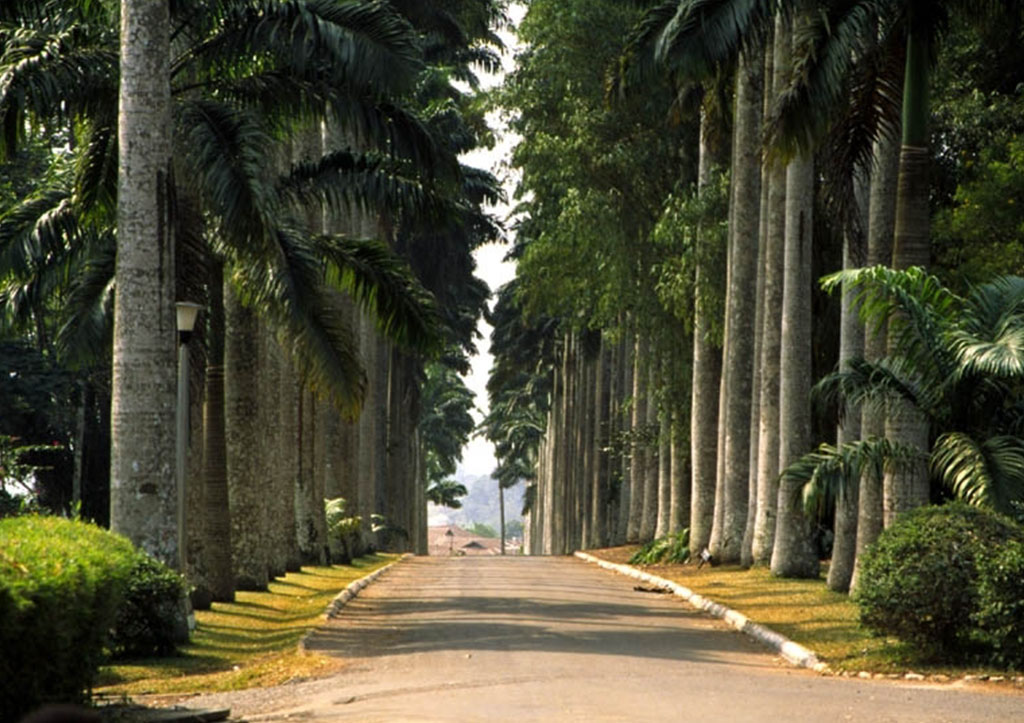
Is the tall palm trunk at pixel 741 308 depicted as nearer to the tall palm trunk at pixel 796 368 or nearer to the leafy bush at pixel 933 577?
the tall palm trunk at pixel 796 368

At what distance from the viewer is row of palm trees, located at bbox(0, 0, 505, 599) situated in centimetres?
1777

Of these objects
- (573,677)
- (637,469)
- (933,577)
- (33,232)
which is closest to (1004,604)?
(933,577)

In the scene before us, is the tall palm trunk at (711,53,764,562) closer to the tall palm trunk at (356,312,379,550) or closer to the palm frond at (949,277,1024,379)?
the palm frond at (949,277,1024,379)

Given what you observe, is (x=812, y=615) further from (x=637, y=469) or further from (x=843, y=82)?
(x=637, y=469)

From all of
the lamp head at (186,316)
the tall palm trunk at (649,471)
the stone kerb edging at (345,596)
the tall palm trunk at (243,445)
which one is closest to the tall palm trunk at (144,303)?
the lamp head at (186,316)

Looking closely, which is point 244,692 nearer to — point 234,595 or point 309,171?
point 234,595

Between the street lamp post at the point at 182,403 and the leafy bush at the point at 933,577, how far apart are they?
8011 mm

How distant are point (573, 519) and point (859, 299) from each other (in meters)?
61.4

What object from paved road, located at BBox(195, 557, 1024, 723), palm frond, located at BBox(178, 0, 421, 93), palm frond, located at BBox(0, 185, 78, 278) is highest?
palm frond, located at BBox(178, 0, 421, 93)

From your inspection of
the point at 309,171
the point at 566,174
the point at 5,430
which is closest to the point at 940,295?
the point at 309,171

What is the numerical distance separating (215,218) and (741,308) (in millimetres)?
12558

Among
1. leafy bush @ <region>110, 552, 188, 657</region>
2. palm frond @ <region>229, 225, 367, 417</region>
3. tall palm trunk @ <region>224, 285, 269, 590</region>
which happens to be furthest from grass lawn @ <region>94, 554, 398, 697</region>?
palm frond @ <region>229, 225, 367, 417</region>

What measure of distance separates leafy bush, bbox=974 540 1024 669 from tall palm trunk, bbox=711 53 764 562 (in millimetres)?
16765

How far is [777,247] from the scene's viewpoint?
28.5 m
